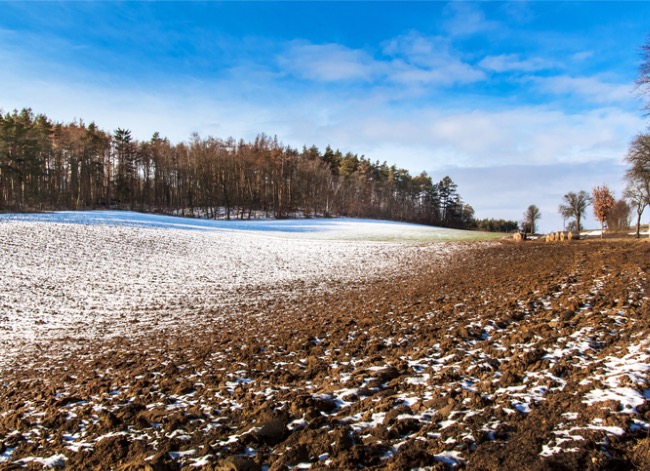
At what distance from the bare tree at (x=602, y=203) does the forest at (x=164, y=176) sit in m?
40.0

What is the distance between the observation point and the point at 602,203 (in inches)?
1645

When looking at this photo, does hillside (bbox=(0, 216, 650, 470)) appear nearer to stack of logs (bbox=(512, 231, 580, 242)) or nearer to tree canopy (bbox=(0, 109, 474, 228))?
stack of logs (bbox=(512, 231, 580, 242))

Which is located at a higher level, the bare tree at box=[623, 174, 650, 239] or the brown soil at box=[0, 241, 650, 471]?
the bare tree at box=[623, 174, 650, 239]

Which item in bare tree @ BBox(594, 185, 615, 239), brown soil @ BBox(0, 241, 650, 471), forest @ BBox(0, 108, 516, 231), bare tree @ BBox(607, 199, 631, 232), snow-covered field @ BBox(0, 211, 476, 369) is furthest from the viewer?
bare tree @ BBox(607, 199, 631, 232)

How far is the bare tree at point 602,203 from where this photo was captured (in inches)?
1634

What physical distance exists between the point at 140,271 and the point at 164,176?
48959mm

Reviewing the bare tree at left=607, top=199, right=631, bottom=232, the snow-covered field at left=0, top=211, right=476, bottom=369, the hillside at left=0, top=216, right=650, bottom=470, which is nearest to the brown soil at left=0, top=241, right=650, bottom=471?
the hillside at left=0, top=216, right=650, bottom=470

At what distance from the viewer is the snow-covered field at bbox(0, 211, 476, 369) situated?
11.4 m

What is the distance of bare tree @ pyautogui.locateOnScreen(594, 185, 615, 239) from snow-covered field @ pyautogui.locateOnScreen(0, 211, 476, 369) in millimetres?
28290

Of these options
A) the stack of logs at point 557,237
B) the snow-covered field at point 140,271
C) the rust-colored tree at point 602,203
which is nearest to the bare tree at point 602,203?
the rust-colored tree at point 602,203

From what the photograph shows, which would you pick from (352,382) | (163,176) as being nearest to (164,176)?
(163,176)

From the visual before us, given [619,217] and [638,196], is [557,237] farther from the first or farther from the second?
[619,217]

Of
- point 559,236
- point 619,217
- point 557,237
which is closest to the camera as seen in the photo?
point 559,236

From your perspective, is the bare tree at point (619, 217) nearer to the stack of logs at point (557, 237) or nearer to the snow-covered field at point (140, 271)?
the stack of logs at point (557, 237)
